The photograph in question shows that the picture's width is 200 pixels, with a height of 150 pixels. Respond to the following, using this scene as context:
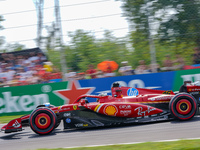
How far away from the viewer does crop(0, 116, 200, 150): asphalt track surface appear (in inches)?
216

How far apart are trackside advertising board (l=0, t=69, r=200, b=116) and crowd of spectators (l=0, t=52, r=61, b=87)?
0.54m

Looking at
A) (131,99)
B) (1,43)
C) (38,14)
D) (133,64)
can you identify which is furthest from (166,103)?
(1,43)

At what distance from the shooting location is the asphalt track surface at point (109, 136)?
5492mm

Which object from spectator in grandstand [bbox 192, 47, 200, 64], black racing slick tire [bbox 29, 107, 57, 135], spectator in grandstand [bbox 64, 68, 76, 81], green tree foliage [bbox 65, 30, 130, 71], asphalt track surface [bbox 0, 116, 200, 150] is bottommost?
asphalt track surface [bbox 0, 116, 200, 150]

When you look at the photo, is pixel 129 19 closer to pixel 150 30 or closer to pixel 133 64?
pixel 150 30

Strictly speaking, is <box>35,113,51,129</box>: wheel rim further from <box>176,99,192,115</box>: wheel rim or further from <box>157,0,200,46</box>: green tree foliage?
<box>157,0,200,46</box>: green tree foliage

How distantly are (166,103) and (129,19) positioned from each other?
218 inches

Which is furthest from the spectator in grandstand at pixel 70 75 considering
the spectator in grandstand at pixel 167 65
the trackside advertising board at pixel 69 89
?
the spectator in grandstand at pixel 167 65

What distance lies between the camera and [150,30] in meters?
11.1

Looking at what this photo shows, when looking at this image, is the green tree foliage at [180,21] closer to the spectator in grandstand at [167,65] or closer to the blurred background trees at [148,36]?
the blurred background trees at [148,36]

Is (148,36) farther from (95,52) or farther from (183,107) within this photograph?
(183,107)

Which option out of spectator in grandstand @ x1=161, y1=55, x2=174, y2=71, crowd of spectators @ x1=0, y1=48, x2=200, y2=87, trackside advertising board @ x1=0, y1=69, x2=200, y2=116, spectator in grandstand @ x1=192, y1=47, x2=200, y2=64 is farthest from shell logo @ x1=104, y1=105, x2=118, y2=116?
spectator in grandstand @ x1=192, y1=47, x2=200, y2=64

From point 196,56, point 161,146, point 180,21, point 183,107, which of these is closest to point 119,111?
point 183,107

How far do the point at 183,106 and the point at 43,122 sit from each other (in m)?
3.33
